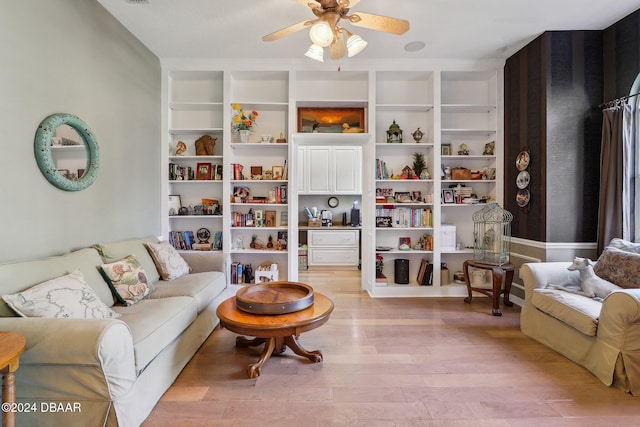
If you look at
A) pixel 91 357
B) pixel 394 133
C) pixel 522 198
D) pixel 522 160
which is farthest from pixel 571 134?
pixel 91 357

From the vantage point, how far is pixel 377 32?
3.08 m

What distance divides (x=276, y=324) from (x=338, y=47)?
2.19 m

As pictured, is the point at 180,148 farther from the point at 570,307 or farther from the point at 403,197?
the point at 570,307

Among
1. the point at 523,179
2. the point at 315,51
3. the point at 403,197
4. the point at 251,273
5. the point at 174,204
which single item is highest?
the point at 315,51

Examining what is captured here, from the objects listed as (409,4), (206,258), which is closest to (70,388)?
(206,258)

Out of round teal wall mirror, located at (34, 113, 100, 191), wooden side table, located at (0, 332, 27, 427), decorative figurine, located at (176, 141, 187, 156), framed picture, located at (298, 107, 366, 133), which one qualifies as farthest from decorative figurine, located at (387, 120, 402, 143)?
wooden side table, located at (0, 332, 27, 427)

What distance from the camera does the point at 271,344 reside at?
2.14m

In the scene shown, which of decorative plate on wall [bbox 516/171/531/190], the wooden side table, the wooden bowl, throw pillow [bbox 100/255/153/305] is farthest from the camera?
decorative plate on wall [bbox 516/171/531/190]

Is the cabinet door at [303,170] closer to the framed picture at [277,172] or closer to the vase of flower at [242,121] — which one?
the framed picture at [277,172]

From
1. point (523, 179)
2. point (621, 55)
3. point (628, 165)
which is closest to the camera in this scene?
point (628, 165)

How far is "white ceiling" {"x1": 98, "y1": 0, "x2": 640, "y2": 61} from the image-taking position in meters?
2.65

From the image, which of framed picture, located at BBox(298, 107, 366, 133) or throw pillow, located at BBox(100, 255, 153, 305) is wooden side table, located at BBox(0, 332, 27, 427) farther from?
framed picture, located at BBox(298, 107, 366, 133)

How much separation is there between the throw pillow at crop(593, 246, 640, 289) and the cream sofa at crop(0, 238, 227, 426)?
3.40 metres

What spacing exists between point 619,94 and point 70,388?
4.88 m
